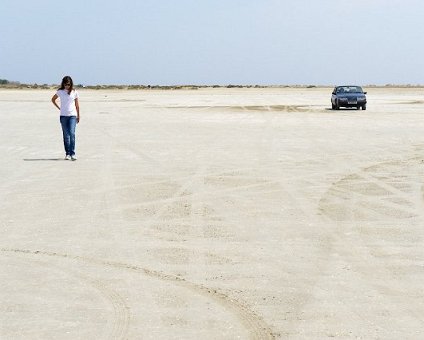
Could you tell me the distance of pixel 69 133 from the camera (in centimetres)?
1606

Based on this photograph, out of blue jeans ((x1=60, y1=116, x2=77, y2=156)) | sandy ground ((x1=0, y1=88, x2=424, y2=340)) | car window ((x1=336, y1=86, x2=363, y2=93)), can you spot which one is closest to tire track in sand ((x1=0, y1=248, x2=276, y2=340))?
sandy ground ((x1=0, y1=88, x2=424, y2=340))

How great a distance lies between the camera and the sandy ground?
17.7ft

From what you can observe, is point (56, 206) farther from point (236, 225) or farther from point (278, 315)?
point (278, 315)

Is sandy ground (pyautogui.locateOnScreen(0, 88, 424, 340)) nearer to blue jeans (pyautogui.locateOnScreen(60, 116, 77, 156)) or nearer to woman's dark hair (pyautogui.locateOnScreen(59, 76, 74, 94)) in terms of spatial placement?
blue jeans (pyautogui.locateOnScreen(60, 116, 77, 156))

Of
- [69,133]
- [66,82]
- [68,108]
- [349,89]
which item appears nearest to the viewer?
[69,133]

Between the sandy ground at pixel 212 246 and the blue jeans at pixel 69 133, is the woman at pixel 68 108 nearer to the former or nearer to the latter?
the blue jeans at pixel 69 133

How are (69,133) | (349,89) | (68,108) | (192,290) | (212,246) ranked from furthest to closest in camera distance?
(349,89) < (68,108) < (69,133) < (212,246) < (192,290)

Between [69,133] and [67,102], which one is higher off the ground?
[67,102]

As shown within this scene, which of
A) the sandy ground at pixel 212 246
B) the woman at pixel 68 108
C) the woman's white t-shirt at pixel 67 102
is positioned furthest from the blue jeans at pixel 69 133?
the sandy ground at pixel 212 246

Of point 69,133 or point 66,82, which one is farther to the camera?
point 66,82

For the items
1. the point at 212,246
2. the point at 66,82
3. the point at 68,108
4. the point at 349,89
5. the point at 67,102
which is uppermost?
the point at 66,82

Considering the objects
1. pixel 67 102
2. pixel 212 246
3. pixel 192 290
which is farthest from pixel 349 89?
pixel 192 290

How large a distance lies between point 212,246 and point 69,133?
356 inches

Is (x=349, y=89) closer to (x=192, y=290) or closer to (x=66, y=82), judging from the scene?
(x=66, y=82)
